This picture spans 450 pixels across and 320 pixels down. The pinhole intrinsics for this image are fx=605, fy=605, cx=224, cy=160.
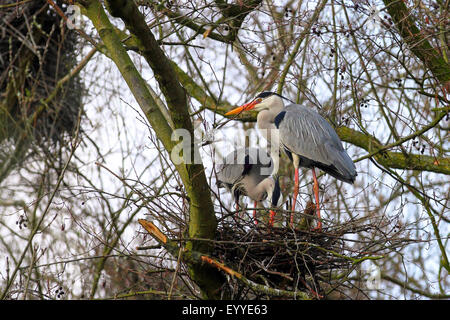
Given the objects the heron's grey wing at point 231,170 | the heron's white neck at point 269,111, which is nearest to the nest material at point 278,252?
the heron's white neck at point 269,111

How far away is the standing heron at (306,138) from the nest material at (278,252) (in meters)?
0.74

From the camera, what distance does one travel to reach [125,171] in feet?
24.1

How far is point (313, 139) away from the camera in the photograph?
4730 millimetres

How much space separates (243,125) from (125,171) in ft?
5.83

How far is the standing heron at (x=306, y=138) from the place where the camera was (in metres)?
4.64

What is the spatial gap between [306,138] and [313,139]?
6 centimetres

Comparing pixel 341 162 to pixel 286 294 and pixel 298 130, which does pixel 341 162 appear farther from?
pixel 286 294

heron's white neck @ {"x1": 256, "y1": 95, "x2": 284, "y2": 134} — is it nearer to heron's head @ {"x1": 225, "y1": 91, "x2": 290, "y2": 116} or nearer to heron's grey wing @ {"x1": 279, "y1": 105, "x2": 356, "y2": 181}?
heron's head @ {"x1": 225, "y1": 91, "x2": 290, "y2": 116}

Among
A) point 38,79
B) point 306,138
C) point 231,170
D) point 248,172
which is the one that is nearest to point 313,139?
point 306,138

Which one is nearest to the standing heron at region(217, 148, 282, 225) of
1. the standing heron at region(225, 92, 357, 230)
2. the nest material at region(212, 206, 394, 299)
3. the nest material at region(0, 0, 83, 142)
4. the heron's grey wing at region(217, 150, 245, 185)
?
the heron's grey wing at region(217, 150, 245, 185)

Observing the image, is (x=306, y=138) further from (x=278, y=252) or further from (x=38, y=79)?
(x=38, y=79)

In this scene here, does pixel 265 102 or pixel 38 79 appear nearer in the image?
pixel 265 102
